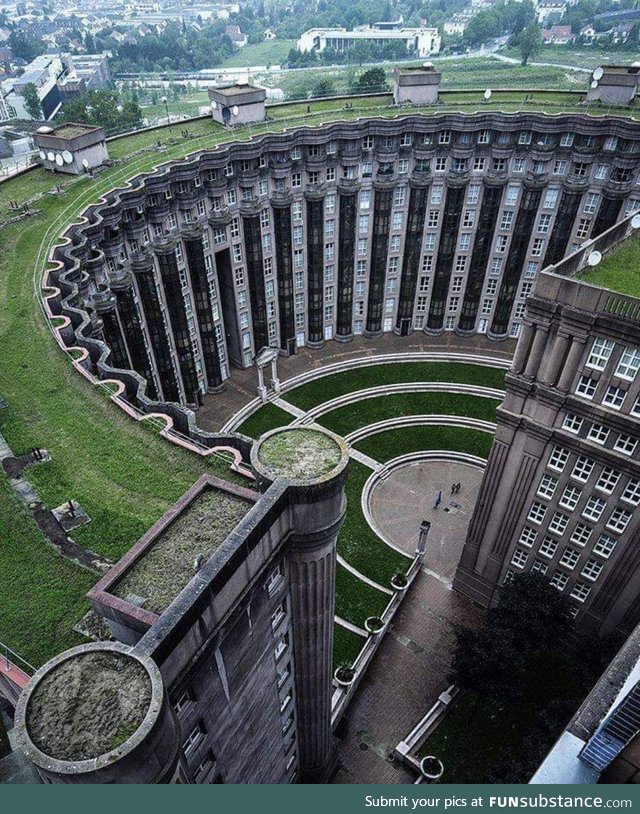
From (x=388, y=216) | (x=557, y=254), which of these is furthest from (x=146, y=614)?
(x=557, y=254)

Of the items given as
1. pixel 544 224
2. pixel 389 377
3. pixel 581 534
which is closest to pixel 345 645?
pixel 581 534

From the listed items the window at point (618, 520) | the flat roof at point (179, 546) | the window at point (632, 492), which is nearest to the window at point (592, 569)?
the window at point (618, 520)

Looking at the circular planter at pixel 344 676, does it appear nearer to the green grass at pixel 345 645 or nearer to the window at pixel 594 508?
the green grass at pixel 345 645

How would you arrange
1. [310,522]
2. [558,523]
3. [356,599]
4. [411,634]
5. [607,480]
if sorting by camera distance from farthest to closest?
[356,599]
[411,634]
[558,523]
[607,480]
[310,522]

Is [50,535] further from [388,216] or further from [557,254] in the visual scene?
[557,254]

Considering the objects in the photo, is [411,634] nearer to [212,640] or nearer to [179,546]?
[179,546]
